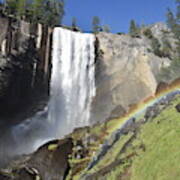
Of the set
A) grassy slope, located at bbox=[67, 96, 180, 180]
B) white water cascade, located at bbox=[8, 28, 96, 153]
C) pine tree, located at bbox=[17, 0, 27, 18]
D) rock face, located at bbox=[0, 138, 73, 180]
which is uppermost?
pine tree, located at bbox=[17, 0, 27, 18]

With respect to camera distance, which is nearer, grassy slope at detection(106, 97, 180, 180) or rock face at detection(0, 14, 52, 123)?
grassy slope at detection(106, 97, 180, 180)

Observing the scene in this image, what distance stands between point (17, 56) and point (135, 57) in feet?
40.0

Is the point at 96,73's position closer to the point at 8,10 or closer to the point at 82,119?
the point at 82,119

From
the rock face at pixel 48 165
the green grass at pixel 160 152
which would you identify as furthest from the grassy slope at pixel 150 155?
the rock face at pixel 48 165

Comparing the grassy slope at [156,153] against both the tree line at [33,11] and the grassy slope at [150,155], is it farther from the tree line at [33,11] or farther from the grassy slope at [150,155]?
the tree line at [33,11]

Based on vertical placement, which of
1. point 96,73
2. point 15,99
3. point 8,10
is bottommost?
point 15,99

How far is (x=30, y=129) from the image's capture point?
1265 inches

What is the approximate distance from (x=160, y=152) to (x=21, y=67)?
27347mm

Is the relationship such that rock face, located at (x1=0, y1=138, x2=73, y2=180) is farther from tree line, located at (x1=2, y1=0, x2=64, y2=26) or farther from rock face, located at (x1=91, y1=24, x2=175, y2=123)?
tree line, located at (x1=2, y1=0, x2=64, y2=26)

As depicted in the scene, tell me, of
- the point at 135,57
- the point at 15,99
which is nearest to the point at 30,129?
the point at 15,99

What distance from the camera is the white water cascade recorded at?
3312 cm

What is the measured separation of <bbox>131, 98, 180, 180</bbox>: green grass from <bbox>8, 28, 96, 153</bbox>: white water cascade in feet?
79.4

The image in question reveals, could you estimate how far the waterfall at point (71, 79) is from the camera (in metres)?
34.0

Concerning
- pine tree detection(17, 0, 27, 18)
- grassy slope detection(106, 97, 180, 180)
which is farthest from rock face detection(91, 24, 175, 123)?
grassy slope detection(106, 97, 180, 180)
